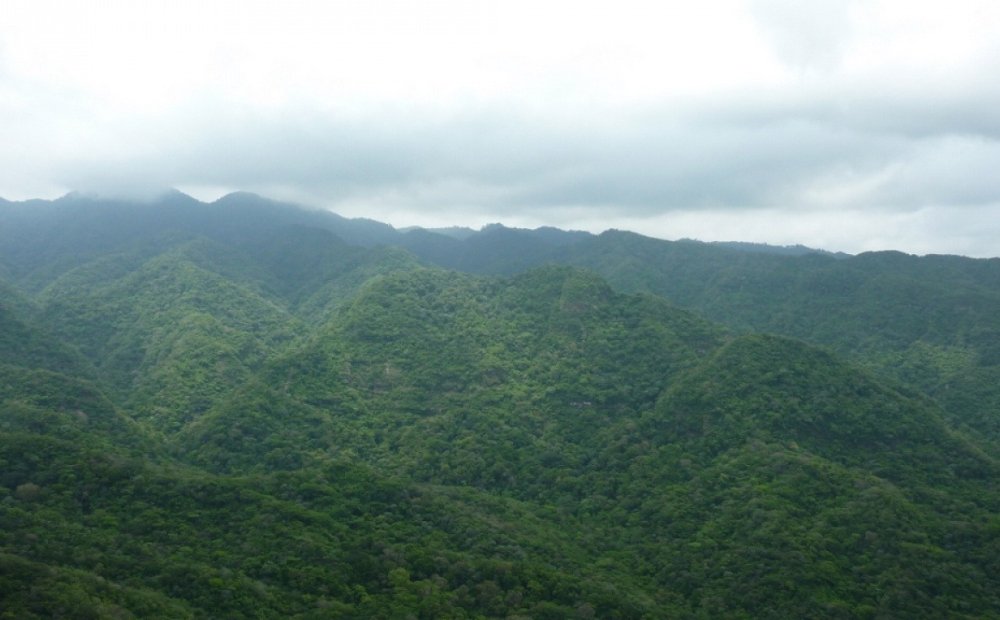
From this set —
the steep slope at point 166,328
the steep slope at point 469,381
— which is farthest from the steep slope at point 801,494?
the steep slope at point 166,328

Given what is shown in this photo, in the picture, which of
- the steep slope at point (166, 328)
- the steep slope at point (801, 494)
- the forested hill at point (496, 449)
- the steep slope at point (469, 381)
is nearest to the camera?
the forested hill at point (496, 449)

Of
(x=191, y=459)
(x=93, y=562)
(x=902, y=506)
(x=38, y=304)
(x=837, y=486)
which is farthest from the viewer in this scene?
(x=38, y=304)

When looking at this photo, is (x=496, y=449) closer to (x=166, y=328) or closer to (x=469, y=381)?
(x=469, y=381)

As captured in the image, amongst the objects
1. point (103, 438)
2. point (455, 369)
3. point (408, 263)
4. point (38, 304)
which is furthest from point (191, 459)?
point (408, 263)

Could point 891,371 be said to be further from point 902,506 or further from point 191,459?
point 191,459

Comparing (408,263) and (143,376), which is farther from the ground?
(408,263)

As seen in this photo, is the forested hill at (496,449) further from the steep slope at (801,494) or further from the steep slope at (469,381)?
the steep slope at (469,381)

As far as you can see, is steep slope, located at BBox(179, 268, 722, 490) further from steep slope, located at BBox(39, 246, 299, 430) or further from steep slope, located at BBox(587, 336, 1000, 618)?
steep slope, located at BBox(39, 246, 299, 430)

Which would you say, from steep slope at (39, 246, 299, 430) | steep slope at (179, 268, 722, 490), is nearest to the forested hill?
steep slope at (179, 268, 722, 490)
